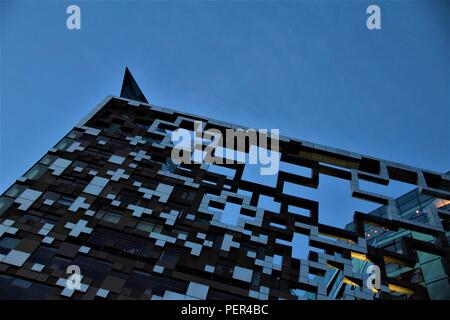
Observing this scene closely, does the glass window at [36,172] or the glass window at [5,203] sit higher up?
the glass window at [36,172]

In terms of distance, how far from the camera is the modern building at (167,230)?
777 inches

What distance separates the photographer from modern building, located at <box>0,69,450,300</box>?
777 inches

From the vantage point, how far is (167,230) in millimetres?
22547

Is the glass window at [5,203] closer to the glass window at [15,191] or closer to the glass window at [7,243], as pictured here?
the glass window at [15,191]

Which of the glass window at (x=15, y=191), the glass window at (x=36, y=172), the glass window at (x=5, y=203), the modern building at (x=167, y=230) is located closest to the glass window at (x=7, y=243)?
the modern building at (x=167, y=230)

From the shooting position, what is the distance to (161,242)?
71.3 ft

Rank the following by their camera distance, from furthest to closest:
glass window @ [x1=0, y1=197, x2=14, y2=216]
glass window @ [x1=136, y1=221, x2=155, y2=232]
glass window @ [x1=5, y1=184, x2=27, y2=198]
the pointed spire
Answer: the pointed spire < glass window @ [x1=5, y1=184, x2=27, y2=198] < glass window @ [x1=136, y1=221, x2=155, y2=232] < glass window @ [x1=0, y1=197, x2=14, y2=216]

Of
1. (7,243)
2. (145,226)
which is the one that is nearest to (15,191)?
(7,243)

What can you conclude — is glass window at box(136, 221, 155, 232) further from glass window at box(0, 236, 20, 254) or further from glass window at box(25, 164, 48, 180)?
glass window at box(25, 164, 48, 180)

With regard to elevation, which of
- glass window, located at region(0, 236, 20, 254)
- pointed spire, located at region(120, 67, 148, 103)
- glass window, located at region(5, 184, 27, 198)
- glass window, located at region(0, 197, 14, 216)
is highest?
pointed spire, located at region(120, 67, 148, 103)

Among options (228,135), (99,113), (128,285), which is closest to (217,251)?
(128,285)

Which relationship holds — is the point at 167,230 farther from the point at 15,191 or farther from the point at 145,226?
the point at 15,191

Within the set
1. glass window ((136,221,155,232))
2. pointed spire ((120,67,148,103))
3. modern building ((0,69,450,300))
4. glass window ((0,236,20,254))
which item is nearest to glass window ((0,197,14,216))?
modern building ((0,69,450,300))

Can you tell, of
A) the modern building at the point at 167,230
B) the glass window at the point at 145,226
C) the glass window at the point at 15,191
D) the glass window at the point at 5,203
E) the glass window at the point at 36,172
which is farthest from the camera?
the glass window at the point at 36,172
